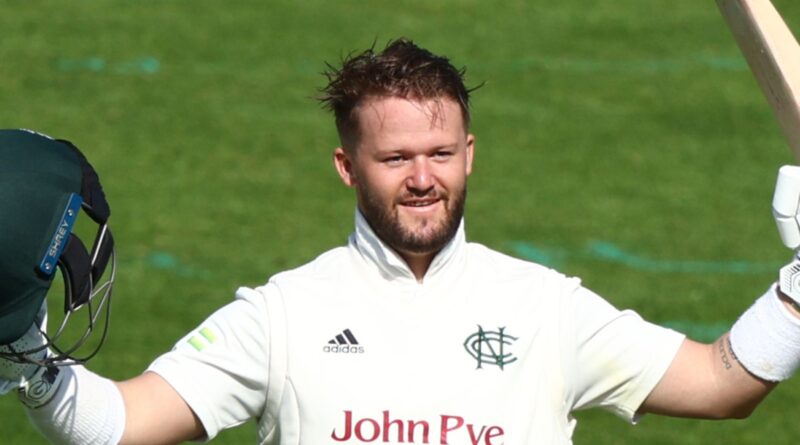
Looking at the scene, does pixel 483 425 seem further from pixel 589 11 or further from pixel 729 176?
pixel 589 11

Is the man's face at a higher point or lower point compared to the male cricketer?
higher

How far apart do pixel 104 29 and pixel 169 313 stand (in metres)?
3.70

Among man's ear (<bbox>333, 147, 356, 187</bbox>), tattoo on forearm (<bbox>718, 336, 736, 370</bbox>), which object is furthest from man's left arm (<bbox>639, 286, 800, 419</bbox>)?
man's ear (<bbox>333, 147, 356, 187</bbox>)

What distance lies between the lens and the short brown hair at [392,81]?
4.99m

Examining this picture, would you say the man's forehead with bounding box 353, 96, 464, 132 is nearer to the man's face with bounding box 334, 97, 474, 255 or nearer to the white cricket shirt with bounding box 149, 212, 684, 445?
the man's face with bounding box 334, 97, 474, 255

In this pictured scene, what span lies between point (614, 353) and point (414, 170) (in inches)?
29.9

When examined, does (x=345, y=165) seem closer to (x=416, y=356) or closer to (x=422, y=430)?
(x=416, y=356)

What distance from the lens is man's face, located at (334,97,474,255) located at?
16.1 feet

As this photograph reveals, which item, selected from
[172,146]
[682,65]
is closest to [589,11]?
[682,65]

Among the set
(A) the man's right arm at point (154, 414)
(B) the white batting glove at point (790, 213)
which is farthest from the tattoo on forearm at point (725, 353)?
(A) the man's right arm at point (154, 414)

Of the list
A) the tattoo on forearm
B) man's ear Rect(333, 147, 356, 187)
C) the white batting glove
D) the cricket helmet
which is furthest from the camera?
man's ear Rect(333, 147, 356, 187)

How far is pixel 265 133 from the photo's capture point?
11664 millimetres

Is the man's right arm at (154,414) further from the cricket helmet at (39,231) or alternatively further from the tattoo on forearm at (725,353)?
the tattoo on forearm at (725,353)

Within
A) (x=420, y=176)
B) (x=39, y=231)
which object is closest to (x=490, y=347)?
(x=420, y=176)
